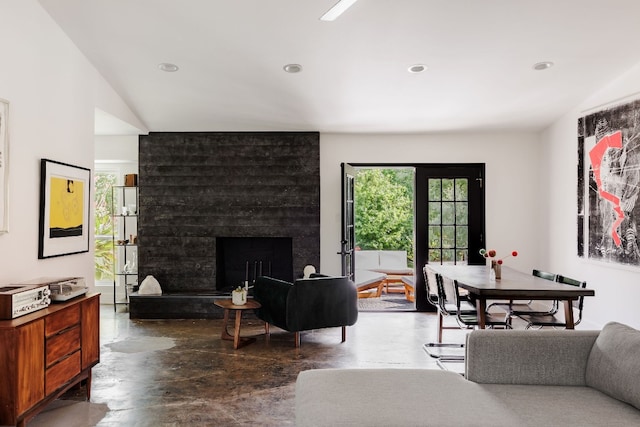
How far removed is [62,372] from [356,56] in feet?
11.1

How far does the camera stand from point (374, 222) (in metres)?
11.2

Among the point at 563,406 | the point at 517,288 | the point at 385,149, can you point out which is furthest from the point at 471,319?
the point at 385,149

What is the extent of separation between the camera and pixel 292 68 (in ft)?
14.7

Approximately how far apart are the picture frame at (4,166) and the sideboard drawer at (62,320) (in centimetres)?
71

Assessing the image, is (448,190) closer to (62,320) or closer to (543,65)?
(543,65)

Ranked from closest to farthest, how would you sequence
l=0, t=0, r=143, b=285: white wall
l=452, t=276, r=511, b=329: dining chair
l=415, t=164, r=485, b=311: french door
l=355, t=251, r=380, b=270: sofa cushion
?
l=0, t=0, r=143, b=285: white wall < l=452, t=276, r=511, b=329: dining chair < l=415, t=164, r=485, b=311: french door < l=355, t=251, r=380, b=270: sofa cushion

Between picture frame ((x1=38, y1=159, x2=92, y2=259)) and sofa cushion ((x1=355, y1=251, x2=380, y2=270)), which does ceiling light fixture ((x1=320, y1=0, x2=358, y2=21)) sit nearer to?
picture frame ((x1=38, y1=159, x2=92, y2=259))

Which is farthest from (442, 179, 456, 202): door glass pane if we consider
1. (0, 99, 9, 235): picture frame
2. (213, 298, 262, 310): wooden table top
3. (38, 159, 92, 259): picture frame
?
(0, 99, 9, 235): picture frame

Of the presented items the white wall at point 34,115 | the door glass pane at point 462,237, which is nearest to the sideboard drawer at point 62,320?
the white wall at point 34,115

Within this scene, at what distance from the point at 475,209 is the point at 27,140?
5.12m

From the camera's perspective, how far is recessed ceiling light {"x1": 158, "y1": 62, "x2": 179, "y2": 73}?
4.46m

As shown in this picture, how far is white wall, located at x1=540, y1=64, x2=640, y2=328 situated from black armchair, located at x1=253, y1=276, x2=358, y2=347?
2577 mm

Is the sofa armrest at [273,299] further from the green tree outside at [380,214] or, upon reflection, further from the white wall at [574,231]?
the green tree outside at [380,214]

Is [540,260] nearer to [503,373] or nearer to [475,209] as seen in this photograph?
[475,209]
